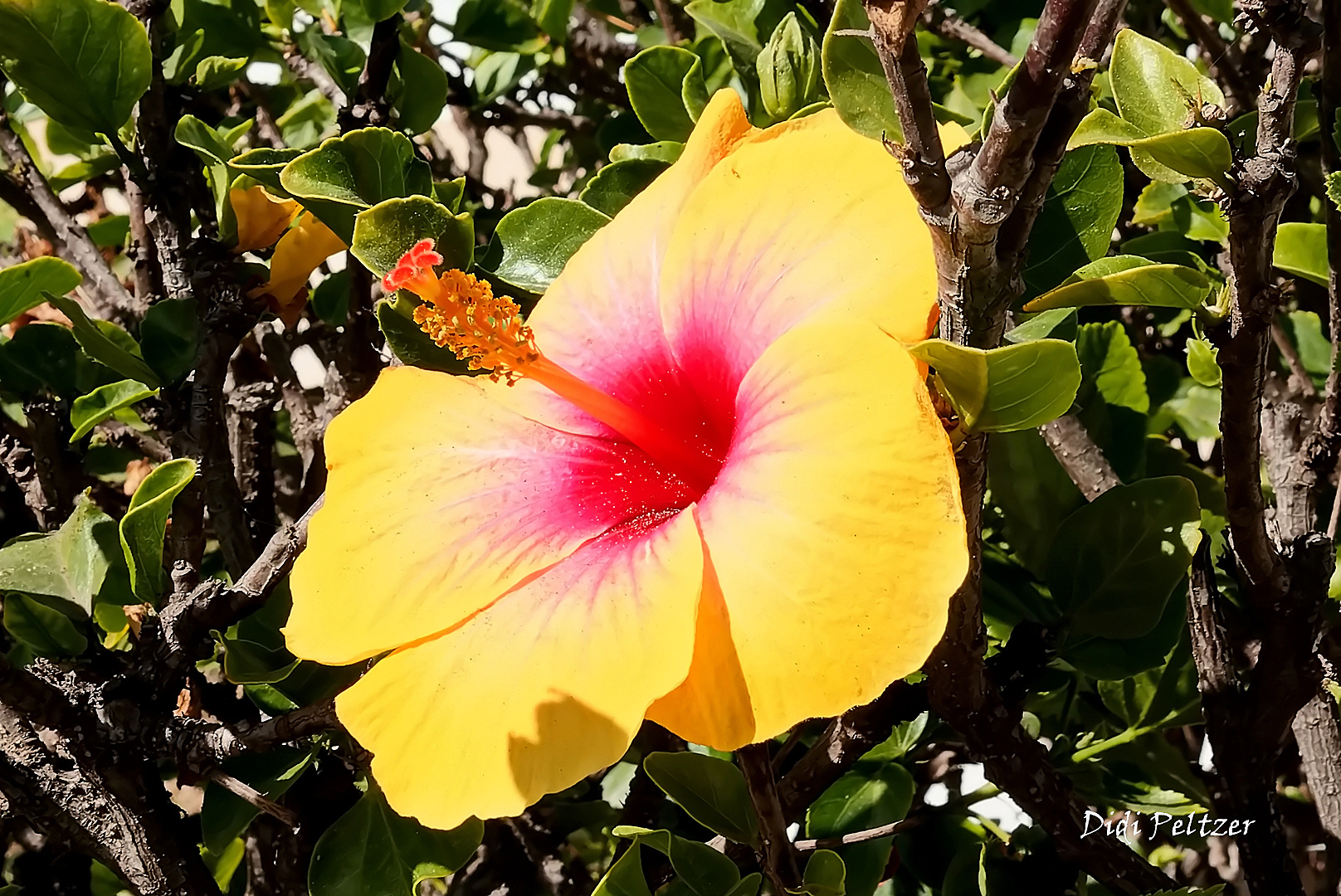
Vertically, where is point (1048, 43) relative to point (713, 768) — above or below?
above

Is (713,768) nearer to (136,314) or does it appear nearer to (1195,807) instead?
(1195,807)

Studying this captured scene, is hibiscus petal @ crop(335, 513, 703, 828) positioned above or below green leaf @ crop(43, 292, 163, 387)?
below

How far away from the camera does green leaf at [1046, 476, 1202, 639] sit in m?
0.85

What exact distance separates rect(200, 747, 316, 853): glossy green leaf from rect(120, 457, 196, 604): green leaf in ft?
0.51

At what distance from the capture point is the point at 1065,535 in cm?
91

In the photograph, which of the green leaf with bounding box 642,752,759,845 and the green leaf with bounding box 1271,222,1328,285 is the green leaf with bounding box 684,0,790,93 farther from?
the green leaf with bounding box 642,752,759,845

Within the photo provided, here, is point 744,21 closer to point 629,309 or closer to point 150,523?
point 629,309

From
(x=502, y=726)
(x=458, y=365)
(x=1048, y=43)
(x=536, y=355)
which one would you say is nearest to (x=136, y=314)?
(x=458, y=365)

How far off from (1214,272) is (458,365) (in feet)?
2.12

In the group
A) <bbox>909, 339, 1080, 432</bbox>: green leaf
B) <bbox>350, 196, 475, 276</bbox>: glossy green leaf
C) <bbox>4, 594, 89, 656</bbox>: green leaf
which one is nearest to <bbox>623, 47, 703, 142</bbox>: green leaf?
<bbox>350, 196, 475, 276</bbox>: glossy green leaf

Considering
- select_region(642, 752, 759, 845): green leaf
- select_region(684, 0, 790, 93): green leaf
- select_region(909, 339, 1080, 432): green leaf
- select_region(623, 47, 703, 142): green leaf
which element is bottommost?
select_region(642, 752, 759, 845): green leaf

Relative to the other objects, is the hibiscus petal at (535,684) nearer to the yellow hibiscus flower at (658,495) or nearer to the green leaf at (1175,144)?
the yellow hibiscus flower at (658,495)

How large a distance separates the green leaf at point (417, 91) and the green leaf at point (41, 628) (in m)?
0.54

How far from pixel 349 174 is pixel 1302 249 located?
727 millimetres
